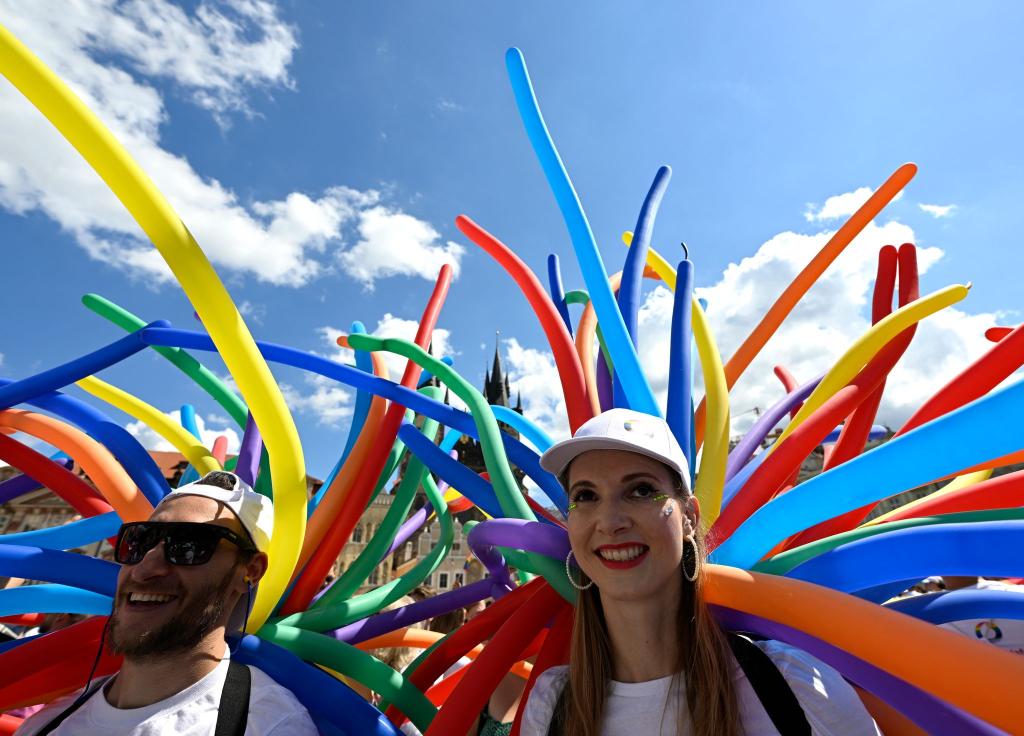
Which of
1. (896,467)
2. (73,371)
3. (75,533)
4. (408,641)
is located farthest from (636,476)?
(75,533)

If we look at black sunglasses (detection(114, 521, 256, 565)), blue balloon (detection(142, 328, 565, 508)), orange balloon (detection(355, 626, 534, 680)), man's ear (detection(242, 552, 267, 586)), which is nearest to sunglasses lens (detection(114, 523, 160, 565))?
black sunglasses (detection(114, 521, 256, 565))

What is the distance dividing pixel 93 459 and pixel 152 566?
1.25m

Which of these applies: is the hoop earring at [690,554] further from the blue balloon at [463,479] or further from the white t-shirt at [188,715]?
the white t-shirt at [188,715]

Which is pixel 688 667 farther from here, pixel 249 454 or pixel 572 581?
pixel 249 454

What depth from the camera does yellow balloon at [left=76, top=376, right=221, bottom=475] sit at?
10.4 feet

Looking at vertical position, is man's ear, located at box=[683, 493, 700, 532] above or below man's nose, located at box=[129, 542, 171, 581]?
above

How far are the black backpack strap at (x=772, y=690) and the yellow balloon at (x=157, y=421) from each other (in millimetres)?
2817

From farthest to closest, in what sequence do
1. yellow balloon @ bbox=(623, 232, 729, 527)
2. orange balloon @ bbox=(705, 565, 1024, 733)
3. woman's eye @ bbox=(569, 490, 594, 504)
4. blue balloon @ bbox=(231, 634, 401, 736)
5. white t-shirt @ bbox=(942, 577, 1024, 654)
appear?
white t-shirt @ bbox=(942, 577, 1024, 654), yellow balloon @ bbox=(623, 232, 729, 527), blue balloon @ bbox=(231, 634, 401, 736), woman's eye @ bbox=(569, 490, 594, 504), orange balloon @ bbox=(705, 565, 1024, 733)

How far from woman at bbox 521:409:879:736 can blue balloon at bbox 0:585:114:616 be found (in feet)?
6.07

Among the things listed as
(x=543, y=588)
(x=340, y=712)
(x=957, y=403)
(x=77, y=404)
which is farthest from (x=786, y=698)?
(x=77, y=404)

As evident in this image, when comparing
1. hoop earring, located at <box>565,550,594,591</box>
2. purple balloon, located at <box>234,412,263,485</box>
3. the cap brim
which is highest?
purple balloon, located at <box>234,412,263,485</box>

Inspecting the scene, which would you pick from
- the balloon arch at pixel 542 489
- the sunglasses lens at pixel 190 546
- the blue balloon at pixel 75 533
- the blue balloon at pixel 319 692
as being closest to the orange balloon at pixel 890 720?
the balloon arch at pixel 542 489

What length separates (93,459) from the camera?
8.95ft

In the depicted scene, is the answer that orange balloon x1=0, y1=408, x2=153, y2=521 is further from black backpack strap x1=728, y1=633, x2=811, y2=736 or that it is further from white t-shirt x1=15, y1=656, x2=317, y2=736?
black backpack strap x1=728, y1=633, x2=811, y2=736
